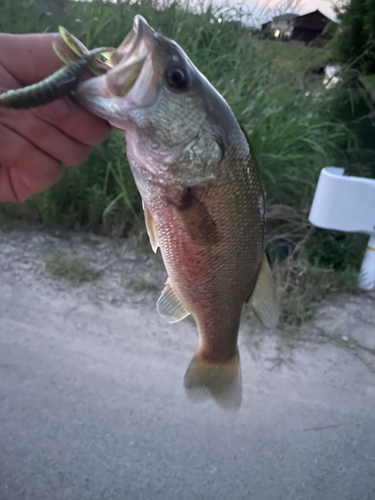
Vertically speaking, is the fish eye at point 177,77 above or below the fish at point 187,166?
above

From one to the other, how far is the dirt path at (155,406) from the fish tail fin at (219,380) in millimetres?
602

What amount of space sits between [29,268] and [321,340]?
1.97 m

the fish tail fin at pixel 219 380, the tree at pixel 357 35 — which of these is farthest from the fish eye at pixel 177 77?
the tree at pixel 357 35

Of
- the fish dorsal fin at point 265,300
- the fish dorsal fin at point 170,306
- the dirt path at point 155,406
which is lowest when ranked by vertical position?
the dirt path at point 155,406

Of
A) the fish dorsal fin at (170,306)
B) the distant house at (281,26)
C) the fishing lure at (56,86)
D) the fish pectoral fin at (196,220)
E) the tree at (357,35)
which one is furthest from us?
the distant house at (281,26)

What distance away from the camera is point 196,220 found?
95cm

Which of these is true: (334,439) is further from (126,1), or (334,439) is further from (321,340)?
(126,1)

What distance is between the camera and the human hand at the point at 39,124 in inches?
34.2

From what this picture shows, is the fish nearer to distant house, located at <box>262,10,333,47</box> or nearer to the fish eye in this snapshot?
the fish eye

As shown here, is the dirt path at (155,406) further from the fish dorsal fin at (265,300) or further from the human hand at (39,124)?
the human hand at (39,124)

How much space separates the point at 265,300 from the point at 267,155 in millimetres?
2041

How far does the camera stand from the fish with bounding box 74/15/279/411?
2.73 feet

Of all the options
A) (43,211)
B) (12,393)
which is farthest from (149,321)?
(43,211)

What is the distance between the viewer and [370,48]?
3.38m
